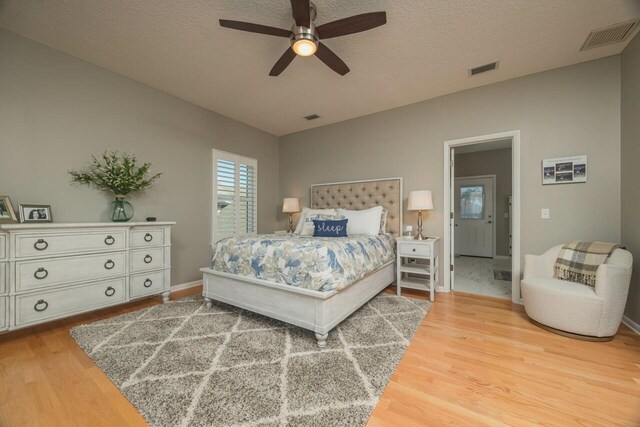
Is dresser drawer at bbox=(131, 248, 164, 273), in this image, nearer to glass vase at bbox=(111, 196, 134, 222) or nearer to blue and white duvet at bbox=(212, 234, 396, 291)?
glass vase at bbox=(111, 196, 134, 222)

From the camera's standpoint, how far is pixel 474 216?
6488mm

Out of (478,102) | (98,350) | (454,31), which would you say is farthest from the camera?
(478,102)

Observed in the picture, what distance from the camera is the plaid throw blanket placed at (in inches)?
90.3

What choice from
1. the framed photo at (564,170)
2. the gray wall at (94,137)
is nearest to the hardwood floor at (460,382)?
the gray wall at (94,137)

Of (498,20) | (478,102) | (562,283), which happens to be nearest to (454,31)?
(498,20)

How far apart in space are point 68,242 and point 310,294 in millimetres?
2255

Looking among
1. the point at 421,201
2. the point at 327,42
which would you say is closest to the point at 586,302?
the point at 421,201

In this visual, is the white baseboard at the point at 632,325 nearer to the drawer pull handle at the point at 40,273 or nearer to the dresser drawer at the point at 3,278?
the drawer pull handle at the point at 40,273

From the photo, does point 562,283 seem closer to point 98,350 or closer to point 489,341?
point 489,341

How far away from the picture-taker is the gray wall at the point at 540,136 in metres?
2.62

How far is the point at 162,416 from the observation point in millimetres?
1326

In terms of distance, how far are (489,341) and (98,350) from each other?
317cm

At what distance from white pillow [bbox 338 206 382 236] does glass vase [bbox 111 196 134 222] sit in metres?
2.70

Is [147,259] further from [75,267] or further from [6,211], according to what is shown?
[6,211]
